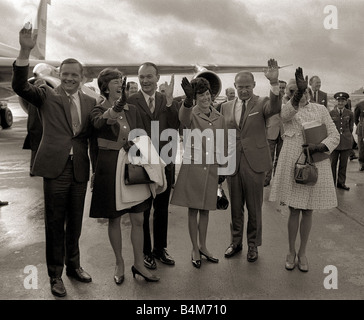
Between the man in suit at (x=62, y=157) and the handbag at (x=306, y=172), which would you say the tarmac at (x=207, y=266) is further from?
the handbag at (x=306, y=172)

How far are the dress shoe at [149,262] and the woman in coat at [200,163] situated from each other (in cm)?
37

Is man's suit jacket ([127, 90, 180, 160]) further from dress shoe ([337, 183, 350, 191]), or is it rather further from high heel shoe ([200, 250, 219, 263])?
dress shoe ([337, 183, 350, 191])

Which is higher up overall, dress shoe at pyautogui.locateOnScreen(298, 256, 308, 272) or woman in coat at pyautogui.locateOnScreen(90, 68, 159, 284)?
woman in coat at pyautogui.locateOnScreen(90, 68, 159, 284)

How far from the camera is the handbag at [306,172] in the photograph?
312 cm

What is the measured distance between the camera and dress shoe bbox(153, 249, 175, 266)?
3.42 metres

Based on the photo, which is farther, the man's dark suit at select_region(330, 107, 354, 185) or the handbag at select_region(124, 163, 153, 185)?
the man's dark suit at select_region(330, 107, 354, 185)

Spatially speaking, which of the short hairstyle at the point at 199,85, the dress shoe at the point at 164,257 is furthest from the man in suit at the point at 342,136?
the dress shoe at the point at 164,257

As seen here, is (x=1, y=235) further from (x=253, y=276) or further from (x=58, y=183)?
(x=253, y=276)

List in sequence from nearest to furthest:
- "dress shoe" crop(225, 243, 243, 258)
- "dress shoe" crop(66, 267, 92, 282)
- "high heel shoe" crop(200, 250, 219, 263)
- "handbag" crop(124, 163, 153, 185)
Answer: "handbag" crop(124, 163, 153, 185)
"dress shoe" crop(66, 267, 92, 282)
"high heel shoe" crop(200, 250, 219, 263)
"dress shoe" crop(225, 243, 243, 258)

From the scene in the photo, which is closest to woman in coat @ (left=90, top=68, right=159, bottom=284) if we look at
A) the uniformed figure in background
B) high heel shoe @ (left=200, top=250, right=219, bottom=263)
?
high heel shoe @ (left=200, top=250, right=219, bottom=263)

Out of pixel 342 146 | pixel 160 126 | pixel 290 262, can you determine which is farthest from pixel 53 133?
pixel 342 146
